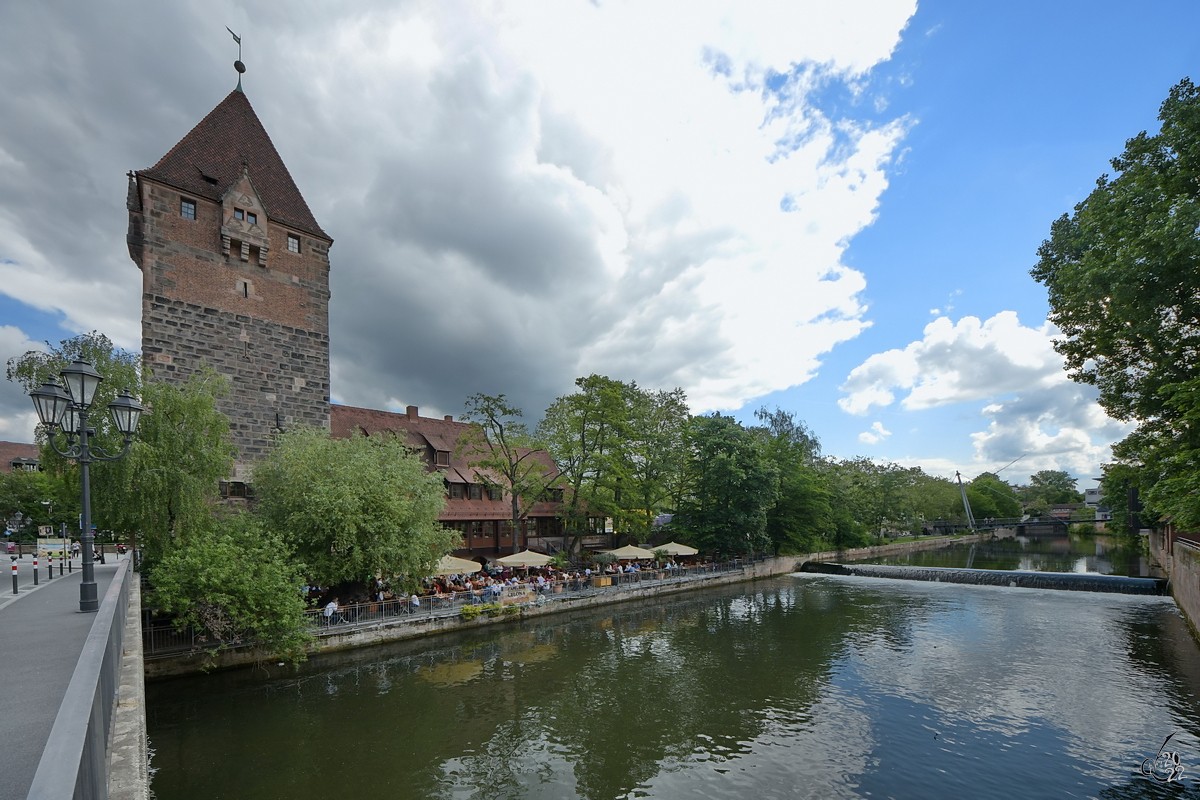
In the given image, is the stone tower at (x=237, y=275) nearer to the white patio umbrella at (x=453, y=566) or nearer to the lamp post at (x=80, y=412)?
the white patio umbrella at (x=453, y=566)

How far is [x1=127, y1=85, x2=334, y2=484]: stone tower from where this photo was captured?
23.5m

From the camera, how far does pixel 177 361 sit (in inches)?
928

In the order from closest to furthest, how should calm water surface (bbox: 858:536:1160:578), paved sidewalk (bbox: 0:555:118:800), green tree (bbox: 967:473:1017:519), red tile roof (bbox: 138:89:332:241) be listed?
paved sidewalk (bbox: 0:555:118:800) < red tile roof (bbox: 138:89:332:241) < calm water surface (bbox: 858:536:1160:578) < green tree (bbox: 967:473:1017:519)

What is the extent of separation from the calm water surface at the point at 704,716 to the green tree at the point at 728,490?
1730 centimetres

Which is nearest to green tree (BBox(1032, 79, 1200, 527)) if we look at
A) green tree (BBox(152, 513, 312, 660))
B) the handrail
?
the handrail

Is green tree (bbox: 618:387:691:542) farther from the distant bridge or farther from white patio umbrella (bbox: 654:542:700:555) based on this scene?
the distant bridge

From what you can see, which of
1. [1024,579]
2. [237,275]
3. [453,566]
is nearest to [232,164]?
[237,275]

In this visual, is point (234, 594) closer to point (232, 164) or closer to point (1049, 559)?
point (232, 164)

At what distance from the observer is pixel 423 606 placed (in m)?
23.1

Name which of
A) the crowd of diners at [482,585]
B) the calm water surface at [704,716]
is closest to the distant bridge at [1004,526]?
the crowd of diners at [482,585]

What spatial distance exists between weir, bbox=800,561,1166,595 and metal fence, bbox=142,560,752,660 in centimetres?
1555

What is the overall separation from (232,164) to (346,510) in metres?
17.9

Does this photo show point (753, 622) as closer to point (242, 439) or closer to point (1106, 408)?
point (1106, 408)

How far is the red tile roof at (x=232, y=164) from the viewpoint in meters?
24.6
